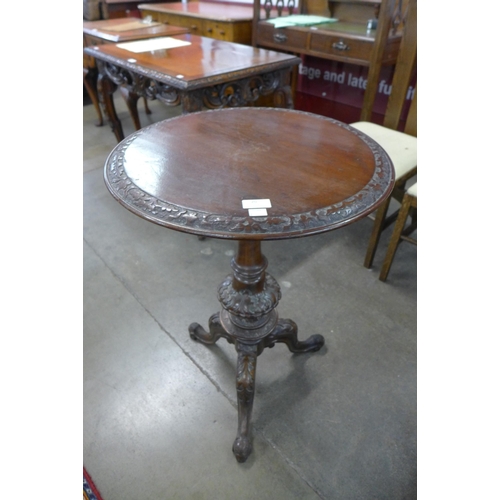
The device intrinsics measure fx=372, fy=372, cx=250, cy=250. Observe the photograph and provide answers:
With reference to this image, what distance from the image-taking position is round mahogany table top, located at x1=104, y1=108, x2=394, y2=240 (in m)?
0.80

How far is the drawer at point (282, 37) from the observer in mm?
2521

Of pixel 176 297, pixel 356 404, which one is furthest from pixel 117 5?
pixel 356 404

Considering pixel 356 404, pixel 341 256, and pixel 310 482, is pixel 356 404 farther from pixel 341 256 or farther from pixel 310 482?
pixel 341 256

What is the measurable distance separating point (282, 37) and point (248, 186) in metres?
2.20

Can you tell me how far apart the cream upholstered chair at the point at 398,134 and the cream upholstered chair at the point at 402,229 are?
0.11 meters

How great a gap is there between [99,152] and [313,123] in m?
2.45

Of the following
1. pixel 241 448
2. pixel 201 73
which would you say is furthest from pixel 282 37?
pixel 241 448

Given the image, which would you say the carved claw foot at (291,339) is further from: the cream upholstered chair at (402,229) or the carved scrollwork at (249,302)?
the cream upholstered chair at (402,229)

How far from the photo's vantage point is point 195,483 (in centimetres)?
115

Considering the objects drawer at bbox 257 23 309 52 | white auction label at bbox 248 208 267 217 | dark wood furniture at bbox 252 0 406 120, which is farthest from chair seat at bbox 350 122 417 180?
white auction label at bbox 248 208 267 217

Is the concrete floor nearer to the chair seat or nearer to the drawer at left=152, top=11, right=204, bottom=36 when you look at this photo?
the chair seat

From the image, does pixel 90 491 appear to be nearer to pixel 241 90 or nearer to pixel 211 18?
pixel 241 90

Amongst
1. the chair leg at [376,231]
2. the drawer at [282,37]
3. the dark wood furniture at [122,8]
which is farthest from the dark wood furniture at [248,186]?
the dark wood furniture at [122,8]

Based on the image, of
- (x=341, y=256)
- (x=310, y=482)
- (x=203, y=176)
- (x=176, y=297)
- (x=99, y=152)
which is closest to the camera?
(x=203, y=176)
